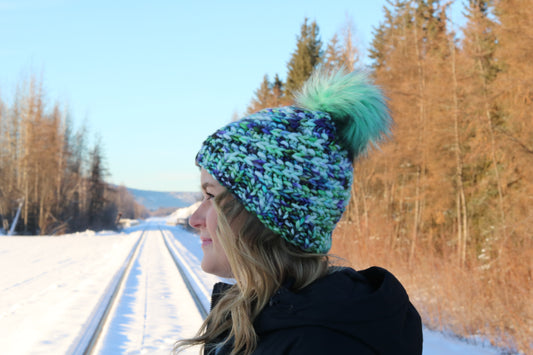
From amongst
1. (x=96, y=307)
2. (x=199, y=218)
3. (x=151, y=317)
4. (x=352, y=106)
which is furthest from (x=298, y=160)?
(x=96, y=307)

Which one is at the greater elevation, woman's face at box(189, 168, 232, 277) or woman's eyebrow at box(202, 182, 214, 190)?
woman's eyebrow at box(202, 182, 214, 190)

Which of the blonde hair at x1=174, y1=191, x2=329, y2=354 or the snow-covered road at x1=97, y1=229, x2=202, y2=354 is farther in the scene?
the snow-covered road at x1=97, y1=229, x2=202, y2=354

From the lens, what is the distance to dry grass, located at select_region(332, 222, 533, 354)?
5.81 metres

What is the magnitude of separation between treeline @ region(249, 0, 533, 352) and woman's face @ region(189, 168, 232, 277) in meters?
0.52

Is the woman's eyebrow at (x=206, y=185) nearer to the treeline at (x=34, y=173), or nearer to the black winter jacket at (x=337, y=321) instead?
the black winter jacket at (x=337, y=321)

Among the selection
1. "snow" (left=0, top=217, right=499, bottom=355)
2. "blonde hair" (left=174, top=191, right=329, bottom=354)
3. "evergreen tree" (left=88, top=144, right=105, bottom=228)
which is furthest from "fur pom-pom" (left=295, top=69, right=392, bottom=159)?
"evergreen tree" (left=88, top=144, right=105, bottom=228)

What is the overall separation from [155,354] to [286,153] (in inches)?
179

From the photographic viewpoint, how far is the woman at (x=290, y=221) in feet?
3.72

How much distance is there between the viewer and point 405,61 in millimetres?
14547

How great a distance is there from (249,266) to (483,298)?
6.49 m

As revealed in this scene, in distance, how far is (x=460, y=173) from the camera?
12664 mm

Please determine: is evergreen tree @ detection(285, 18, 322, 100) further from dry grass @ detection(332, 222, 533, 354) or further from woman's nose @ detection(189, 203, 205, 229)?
woman's nose @ detection(189, 203, 205, 229)

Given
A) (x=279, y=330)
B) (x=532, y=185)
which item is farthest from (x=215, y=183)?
(x=532, y=185)

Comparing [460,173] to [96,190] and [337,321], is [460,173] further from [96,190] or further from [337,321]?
[96,190]
